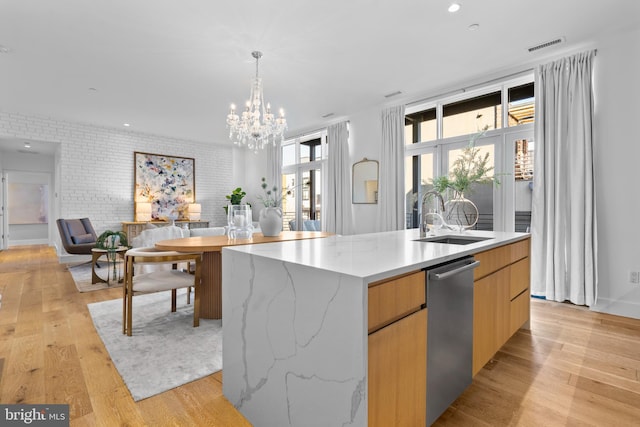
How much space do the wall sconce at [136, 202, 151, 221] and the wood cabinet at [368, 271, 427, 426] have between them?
682 centimetres

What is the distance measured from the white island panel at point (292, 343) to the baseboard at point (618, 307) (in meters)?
3.40

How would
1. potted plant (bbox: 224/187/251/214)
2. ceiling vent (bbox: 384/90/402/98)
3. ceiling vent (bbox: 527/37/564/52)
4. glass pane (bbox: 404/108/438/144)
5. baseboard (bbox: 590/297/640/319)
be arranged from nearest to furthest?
1. baseboard (bbox: 590/297/640/319)
2. ceiling vent (bbox: 527/37/564/52)
3. ceiling vent (bbox: 384/90/402/98)
4. glass pane (bbox: 404/108/438/144)
5. potted plant (bbox: 224/187/251/214)

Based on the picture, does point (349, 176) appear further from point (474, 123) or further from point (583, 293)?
point (583, 293)

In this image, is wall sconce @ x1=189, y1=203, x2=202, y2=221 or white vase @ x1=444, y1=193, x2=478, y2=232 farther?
wall sconce @ x1=189, y1=203, x2=202, y2=221

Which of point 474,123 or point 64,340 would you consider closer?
point 64,340

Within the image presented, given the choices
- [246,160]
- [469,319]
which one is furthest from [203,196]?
[469,319]

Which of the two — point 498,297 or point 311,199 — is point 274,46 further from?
point 311,199

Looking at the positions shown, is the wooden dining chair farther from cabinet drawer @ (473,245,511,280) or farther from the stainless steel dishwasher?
cabinet drawer @ (473,245,511,280)

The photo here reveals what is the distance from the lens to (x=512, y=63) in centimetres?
364

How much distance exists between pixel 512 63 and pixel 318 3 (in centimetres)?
249

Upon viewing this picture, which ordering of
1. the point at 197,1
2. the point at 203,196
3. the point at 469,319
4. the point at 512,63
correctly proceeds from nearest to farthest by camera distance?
the point at 469,319 < the point at 197,1 < the point at 512,63 < the point at 203,196

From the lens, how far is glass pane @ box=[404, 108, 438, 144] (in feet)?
15.4

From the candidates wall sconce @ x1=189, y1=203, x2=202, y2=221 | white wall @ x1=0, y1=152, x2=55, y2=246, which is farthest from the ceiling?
white wall @ x1=0, y1=152, x2=55, y2=246

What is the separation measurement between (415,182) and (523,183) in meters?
1.44
